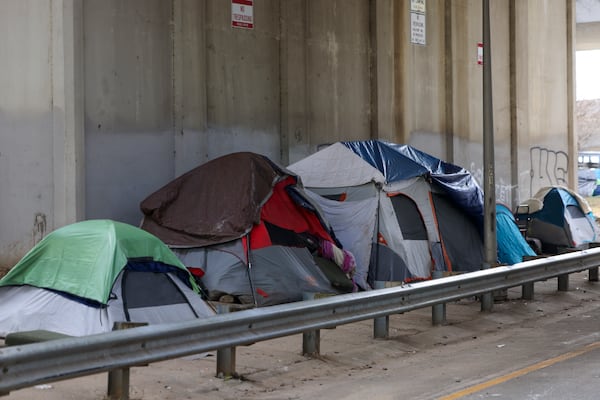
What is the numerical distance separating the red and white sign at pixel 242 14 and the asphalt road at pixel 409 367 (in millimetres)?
7344

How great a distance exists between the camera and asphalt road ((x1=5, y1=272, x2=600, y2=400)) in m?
8.52

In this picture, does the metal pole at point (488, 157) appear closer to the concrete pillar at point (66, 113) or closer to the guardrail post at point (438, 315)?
the guardrail post at point (438, 315)

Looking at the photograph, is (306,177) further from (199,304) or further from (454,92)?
(454,92)

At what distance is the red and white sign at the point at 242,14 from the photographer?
59.9 feet

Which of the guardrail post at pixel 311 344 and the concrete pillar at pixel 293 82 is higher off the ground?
the concrete pillar at pixel 293 82

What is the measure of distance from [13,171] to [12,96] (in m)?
1.21

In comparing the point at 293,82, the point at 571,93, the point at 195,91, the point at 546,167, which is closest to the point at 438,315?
the point at 195,91

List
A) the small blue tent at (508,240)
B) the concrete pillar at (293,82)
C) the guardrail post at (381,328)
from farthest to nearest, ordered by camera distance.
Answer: the concrete pillar at (293,82) → the small blue tent at (508,240) → the guardrail post at (381,328)

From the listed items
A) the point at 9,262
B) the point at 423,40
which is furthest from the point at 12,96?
the point at 423,40

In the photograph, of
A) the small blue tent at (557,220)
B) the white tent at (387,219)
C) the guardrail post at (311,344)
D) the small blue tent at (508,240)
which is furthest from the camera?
the small blue tent at (557,220)

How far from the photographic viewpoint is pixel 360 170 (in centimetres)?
1641

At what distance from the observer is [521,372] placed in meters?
9.47

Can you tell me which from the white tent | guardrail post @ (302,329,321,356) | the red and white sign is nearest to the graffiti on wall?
the white tent

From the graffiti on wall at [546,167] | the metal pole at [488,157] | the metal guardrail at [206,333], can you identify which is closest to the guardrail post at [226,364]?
the metal guardrail at [206,333]
